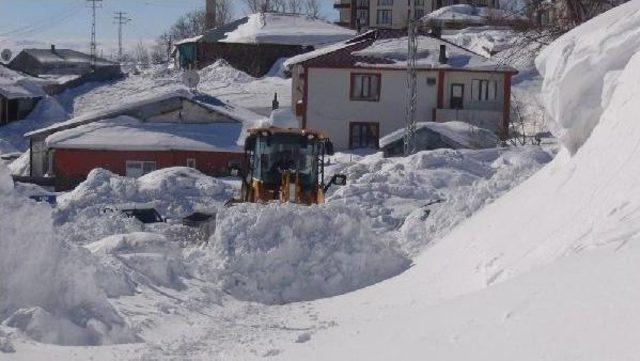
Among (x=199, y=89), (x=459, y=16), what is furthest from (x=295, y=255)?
(x=459, y=16)

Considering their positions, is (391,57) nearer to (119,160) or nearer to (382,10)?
(119,160)

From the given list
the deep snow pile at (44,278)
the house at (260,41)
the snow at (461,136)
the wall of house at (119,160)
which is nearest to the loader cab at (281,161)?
the deep snow pile at (44,278)

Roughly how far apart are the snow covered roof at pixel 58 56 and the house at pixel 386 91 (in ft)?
175

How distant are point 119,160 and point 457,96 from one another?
14726 millimetres

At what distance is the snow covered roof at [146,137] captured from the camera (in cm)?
4334

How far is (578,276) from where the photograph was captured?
8.38 metres

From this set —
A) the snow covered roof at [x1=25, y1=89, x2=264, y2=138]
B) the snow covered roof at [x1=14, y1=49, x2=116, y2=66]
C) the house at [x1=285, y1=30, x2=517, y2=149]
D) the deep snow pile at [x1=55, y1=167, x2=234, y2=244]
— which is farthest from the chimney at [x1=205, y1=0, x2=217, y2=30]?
the deep snow pile at [x1=55, y1=167, x2=234, y2=244]

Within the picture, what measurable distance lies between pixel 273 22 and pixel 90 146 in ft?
128

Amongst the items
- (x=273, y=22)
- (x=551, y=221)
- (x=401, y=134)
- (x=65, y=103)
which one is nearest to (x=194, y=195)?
(x=401, y=134)

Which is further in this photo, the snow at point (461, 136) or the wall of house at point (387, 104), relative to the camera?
the wall of house at point (387, 104)

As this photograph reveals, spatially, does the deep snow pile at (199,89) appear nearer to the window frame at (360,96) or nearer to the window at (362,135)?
the window at (362,135)

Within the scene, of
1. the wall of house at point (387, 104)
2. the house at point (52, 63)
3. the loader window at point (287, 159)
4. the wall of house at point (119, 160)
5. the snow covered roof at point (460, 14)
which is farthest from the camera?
the house at point (52, 63)

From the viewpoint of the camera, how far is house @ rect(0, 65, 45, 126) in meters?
65.0

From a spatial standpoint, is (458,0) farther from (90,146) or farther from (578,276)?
(578,276)
